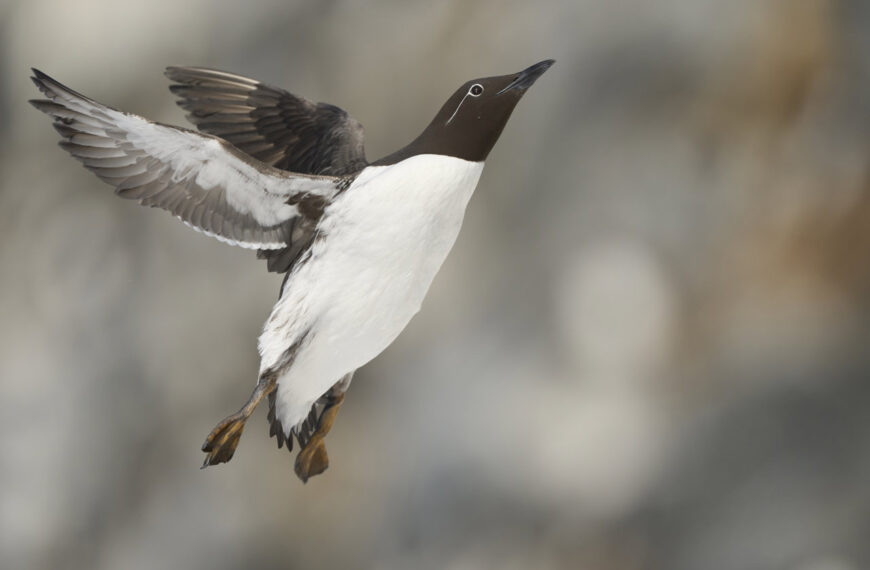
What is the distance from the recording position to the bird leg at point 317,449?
1.43 m

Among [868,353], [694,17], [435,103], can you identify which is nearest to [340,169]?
[435,103]

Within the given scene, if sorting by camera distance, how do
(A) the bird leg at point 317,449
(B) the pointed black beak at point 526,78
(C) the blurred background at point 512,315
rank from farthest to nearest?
(C) the blurred background at point 512,315
(A) the bird leg at point 317,449
(B) the pointed black beak at point 526,78

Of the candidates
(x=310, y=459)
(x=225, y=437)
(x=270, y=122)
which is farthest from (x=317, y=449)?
(x=270, y=122)

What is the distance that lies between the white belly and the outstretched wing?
20 centimetres

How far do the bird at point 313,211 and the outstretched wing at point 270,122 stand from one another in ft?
0.38

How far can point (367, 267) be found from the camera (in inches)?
49.0

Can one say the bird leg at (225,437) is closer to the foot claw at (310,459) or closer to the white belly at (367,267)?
the white belly at (367,267)

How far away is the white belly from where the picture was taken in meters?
1.20

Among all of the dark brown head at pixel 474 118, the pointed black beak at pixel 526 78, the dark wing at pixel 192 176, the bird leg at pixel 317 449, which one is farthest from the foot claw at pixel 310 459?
the pointed black beak at pixel 526 78

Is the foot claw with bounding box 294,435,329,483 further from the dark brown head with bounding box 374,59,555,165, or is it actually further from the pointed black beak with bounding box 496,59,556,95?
the pointed black beak with bounding box 496,59,556,95

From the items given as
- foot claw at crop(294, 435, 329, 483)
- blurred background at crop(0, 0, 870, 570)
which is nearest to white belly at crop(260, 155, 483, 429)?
foot claw at crop(294, 435, 329, 483)

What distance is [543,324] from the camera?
202 cm

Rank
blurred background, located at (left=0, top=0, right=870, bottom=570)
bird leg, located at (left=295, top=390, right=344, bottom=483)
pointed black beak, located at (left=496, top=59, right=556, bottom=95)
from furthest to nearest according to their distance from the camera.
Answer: blurred background, located at (left=0, top=0, right=870, bottom=570) → bird leg, located at (left=295, top=390, right=344, bottom=483) → pointed black beak, located at (left=496, top=59, right=556, bottom=95)

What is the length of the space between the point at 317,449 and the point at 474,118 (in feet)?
1.77
